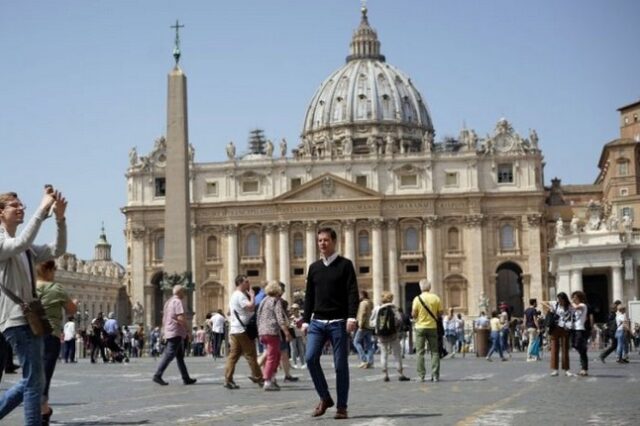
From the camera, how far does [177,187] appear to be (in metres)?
28.4

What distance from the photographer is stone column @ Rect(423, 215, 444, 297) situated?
78.7m

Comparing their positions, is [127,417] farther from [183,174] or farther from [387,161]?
[387,161]

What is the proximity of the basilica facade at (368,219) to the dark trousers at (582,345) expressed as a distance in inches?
2384

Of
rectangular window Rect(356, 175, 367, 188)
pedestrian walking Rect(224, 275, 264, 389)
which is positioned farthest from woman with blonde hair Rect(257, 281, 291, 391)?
rectangular window Rect(356, 175, 367, 188)

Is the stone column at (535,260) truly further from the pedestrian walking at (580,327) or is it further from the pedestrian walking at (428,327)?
the pedestrian walking at (428,327)

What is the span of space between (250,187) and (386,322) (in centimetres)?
6566

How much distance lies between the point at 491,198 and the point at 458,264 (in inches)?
198

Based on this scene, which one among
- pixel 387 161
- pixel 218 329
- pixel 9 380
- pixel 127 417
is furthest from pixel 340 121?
pixel 127 417

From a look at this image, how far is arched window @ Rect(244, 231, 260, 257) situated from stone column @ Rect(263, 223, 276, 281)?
0.88m

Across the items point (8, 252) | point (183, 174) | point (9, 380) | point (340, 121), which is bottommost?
point (9, 380)

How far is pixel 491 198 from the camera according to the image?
261 ft

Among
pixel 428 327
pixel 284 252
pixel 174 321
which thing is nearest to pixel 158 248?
pixel 284 252

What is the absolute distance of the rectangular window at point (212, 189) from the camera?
8262 centimetres

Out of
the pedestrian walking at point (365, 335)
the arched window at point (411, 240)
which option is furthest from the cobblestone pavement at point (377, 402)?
the arched window at point (411, 240)
